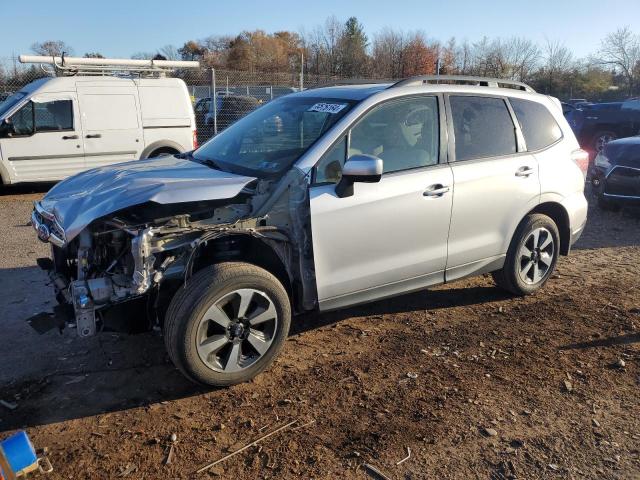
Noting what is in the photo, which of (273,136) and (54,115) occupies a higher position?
(54,115)

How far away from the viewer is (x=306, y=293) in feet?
12.4

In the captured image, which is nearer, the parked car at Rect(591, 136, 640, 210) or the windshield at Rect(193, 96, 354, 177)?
the windshield at Rect(193, 96, 354, 177)

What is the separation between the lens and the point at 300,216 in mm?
3650

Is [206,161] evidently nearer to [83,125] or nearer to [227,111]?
[83,125]

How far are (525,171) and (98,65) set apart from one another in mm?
8817

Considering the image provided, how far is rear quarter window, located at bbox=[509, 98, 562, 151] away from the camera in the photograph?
4938mm

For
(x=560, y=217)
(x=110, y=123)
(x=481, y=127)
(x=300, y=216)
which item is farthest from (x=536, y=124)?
(x=110, y=123)

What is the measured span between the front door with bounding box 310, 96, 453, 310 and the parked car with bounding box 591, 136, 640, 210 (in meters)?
5.45

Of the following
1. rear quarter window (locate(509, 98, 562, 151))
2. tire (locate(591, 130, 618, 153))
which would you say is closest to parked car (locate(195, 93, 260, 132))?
tire (locate(591, 130, 618, 153))

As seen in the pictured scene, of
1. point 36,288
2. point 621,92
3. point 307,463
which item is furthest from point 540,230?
point 621,92

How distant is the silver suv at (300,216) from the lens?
3.35 m

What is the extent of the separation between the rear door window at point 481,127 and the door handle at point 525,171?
17cm

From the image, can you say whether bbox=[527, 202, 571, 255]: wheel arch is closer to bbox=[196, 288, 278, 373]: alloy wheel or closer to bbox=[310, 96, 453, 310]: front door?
bbox=[310, 96, 453, 310]: front door

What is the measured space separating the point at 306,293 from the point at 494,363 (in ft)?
4.65
